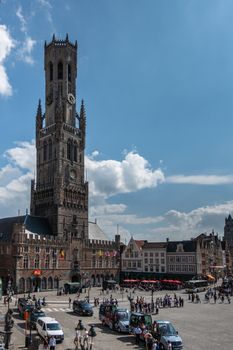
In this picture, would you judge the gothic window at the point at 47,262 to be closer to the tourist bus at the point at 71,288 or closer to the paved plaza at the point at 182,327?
the tourist bus at the point at 71,288

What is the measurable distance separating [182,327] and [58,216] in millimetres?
54041

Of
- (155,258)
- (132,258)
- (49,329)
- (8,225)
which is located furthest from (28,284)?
(49,329)

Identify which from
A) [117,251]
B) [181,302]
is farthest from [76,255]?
[181,302]

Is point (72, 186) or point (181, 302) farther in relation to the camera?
point (72, 186)

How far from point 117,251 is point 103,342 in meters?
71.5

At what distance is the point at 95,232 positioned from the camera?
102 meters

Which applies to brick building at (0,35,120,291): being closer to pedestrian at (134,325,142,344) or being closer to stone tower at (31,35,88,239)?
stone tower at (31,35,88,239)

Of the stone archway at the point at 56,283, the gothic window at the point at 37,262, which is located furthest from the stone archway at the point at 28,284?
the stone archway at the point at 56,283

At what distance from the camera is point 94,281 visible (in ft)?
306

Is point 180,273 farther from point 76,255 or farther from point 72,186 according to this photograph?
point 72,186

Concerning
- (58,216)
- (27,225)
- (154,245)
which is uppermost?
(58,216)

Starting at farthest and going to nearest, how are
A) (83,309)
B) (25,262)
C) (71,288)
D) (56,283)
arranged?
1. (56,283)
2. (25,262)
3. (71,288)
4. (83,309)

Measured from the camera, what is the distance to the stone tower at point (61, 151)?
296 ft

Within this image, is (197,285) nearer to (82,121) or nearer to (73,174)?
(73,174)
